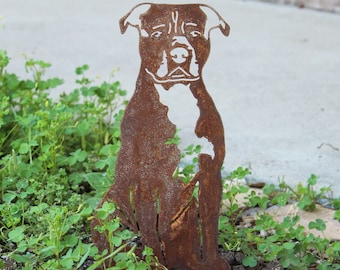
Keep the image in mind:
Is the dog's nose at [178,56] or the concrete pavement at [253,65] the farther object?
the concrete pavement at [253,65]

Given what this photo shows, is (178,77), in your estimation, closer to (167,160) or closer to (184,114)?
(167,160)

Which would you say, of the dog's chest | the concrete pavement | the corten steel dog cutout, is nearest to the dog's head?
the corten steel dog cutout

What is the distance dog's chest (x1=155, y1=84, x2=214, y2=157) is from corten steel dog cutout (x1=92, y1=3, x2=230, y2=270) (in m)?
1.18

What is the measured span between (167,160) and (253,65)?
2624 mm

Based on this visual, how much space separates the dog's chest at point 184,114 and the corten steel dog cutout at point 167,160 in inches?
46.4

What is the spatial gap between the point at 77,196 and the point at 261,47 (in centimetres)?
275

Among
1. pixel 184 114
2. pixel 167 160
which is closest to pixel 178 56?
pixel 184 114

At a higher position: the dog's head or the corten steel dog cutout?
the dog's head

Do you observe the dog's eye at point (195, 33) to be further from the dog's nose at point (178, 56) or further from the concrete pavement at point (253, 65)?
the concrete pavement at point (253, 65)

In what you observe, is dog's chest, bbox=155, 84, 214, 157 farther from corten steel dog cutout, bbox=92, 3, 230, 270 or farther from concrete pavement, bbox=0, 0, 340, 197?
corten steel dog cutout, bbox=92, 3, 230, 270

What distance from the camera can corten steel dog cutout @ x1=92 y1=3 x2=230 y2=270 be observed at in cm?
239

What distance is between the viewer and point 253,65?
5000mm

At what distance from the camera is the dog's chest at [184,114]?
3.76 meters

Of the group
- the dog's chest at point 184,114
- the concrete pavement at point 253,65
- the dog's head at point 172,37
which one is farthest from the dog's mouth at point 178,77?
the dog's chest at point 184,114
